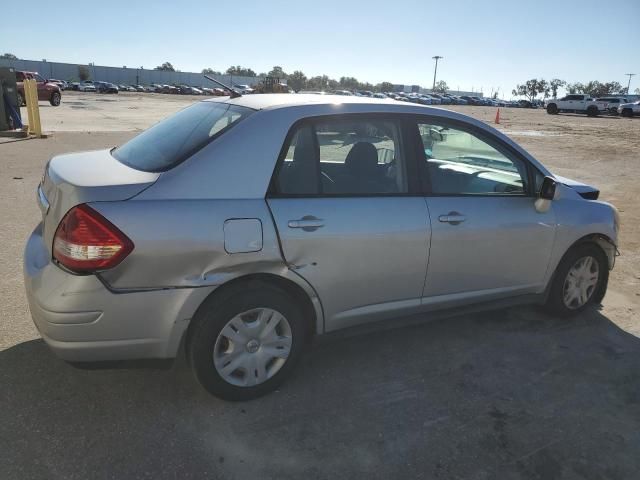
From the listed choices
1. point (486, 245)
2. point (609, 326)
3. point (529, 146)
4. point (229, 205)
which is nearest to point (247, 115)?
point (229, 205)

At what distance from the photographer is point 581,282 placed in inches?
161

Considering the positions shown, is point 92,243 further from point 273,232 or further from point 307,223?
point 307,223

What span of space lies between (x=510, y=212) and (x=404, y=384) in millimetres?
1396

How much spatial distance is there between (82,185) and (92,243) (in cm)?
33

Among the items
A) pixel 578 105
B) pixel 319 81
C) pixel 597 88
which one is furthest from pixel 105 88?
pixel 597 88

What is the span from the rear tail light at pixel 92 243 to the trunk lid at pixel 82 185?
0.30 feet

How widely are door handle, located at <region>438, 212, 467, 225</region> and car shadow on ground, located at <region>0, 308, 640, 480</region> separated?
3.13 feet

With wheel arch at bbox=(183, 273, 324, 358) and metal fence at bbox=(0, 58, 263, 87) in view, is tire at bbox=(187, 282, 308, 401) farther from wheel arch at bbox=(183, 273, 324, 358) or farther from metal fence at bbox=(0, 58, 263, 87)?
metal fence at bbox=(0, 58, 263, 87)

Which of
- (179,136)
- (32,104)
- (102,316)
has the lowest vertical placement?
(102,316)

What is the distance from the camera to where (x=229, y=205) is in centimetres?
261

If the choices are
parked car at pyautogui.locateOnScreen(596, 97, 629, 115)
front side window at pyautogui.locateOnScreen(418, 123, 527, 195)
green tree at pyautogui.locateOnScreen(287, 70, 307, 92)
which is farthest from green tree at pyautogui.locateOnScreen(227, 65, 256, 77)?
front side window at pyautogui.locateOnScreen(418, 123, 527, 195)

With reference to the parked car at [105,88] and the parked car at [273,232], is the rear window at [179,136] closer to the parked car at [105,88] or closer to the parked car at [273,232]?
the parked car at [273,232]

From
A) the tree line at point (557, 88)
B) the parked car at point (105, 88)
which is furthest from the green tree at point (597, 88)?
the parked car at point (105, 88)

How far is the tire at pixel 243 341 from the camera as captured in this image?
2645 millimetres
